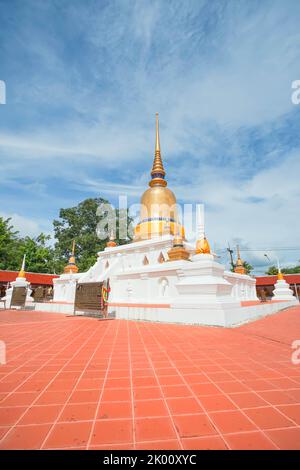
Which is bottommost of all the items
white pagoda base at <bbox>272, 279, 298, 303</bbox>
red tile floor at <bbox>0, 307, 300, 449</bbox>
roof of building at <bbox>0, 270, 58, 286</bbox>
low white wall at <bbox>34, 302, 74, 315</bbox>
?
red tile floor at <bbox>0, 307, 300, 449</bbox>

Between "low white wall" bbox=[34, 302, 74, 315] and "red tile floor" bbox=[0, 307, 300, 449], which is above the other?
"low white wall" bbox=[34, 302, 74, 315]

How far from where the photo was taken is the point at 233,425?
6.35 ft

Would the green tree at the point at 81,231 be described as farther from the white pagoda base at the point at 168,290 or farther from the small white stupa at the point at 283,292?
the small white stupa at the point at 283,292

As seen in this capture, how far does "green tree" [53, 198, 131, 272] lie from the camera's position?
3381 centimetres

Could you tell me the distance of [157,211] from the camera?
2081 cm

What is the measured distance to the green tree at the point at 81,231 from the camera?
33812mm

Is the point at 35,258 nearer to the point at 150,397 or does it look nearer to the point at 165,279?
the point at 165,279

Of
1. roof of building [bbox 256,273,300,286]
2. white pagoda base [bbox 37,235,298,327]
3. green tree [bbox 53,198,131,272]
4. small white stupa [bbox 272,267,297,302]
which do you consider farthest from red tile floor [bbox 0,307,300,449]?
green tree [bbox 53,198,131,272]

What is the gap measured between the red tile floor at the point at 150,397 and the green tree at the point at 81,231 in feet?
98.0

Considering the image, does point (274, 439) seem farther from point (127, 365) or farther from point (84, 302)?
point (84, 302)

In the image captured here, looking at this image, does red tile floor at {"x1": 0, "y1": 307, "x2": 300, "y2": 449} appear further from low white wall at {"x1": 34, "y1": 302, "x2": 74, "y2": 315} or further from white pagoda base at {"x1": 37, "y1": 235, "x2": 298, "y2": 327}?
low white wall at {"x1": 34, "y1": 302, "x2": 74, "y2": 315}

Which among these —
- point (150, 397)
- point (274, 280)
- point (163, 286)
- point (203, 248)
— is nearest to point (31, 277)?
point (163, 286)

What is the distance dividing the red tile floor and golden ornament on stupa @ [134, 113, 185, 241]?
1448 centimetres
